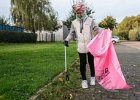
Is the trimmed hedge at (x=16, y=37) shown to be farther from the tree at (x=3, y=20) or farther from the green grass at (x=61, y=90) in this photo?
the green grass at (x=61, y=90)

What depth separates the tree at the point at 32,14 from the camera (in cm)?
5359

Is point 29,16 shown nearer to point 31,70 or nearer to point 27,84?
point 31,70

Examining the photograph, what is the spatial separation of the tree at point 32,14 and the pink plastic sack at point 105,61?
4468 cm

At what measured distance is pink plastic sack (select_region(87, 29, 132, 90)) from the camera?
855 cm

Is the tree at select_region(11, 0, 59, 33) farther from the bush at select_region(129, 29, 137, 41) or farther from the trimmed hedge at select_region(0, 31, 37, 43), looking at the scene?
the bush at select_region(129, 29, 137, 41)

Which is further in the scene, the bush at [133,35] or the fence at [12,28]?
the bush at [133,35]

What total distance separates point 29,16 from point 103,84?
47.8 m

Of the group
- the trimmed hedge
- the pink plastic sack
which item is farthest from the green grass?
the trimmed hedge

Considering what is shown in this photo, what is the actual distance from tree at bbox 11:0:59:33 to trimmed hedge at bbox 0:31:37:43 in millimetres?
1422

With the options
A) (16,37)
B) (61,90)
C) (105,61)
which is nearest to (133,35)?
(16,37)

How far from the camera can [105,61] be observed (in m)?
8.91

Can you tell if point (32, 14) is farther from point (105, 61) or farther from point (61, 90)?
point (61, 90)

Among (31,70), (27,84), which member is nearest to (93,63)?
(27,84)

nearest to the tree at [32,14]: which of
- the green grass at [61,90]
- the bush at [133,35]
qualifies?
the bush at [133,35]
